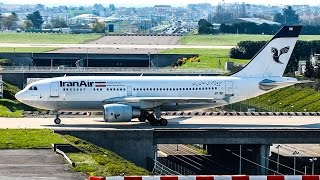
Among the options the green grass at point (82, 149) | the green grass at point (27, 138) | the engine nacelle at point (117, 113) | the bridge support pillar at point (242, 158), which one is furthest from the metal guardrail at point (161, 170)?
the engine nacelle at point (117, 113)

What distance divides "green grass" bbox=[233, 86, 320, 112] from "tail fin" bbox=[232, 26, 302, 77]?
20340 mm

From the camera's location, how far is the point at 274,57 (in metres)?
76.7

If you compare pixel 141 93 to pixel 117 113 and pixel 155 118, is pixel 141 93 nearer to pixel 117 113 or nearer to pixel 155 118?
pixel 155 118

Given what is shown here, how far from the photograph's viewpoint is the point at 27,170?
50.4m

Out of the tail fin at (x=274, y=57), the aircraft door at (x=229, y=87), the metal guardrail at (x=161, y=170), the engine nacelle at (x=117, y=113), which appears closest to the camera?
the metal guardrail at (x=161, y=170)

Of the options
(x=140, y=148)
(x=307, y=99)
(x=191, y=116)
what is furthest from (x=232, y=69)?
(x=140, y=148)

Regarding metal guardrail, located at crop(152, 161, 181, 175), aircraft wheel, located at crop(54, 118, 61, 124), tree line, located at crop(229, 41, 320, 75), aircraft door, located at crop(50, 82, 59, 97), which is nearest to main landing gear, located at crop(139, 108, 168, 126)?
aircraft wheel, located at crop(54, 118, 61, 124)

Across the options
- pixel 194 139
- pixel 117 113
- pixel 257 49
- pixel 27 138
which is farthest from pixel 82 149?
pixel 257 49

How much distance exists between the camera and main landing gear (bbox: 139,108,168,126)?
7194 centimetres

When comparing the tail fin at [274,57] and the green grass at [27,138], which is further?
the tail fin at [274,57]

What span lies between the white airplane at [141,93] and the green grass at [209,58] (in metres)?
63.2

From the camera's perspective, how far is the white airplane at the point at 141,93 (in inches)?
2825

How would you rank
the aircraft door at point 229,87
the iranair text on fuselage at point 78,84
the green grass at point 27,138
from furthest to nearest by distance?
the aircraft door at point 229,87 < the iranair text on fuselage at point 78,84 < the green grass at point 27,138

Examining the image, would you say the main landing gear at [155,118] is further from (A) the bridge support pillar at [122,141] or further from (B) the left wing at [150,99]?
(A) the bridge support pillar at [122,141]
